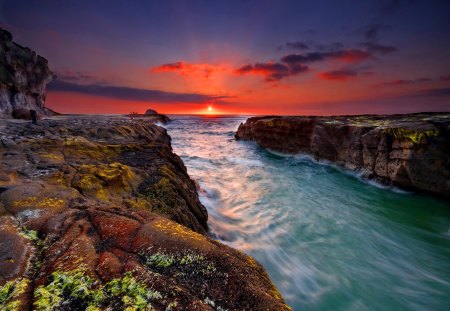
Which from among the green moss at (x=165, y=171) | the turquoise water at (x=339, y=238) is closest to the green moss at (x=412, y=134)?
the turquoise water at (x=339, y=238)

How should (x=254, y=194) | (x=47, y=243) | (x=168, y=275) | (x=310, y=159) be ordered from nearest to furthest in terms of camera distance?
(x=168, y=275), (x=47, y=243), (x=254, y=194), (x=310, y=159)

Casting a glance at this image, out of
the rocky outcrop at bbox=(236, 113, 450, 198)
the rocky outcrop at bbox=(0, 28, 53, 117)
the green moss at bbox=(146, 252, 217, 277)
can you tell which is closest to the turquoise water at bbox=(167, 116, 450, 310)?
the rocky outcrop at bbox=(236, 113, 450, 198)

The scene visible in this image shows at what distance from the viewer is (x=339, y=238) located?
23.5 feet

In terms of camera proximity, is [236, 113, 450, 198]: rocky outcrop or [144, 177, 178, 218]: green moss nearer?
[144, 177, 178, 218]: green moss

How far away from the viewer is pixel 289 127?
64.8ft

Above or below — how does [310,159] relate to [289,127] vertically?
below

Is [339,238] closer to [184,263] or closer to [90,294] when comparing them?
[184,263]

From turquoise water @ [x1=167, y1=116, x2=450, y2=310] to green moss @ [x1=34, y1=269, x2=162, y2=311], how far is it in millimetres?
4202

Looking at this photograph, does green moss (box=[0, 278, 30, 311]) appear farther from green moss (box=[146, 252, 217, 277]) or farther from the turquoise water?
the turquoise water

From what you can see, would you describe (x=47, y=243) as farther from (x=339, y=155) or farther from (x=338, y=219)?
(x=339, y=155)

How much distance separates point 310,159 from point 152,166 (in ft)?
46.4

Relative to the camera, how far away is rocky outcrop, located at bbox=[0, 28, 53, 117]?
28.5 m

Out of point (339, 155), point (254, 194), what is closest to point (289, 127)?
point (339, 155)

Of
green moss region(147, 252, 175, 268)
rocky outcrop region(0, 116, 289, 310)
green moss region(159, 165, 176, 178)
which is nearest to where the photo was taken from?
rocky outcrop region(0, 116, 289, 310)
